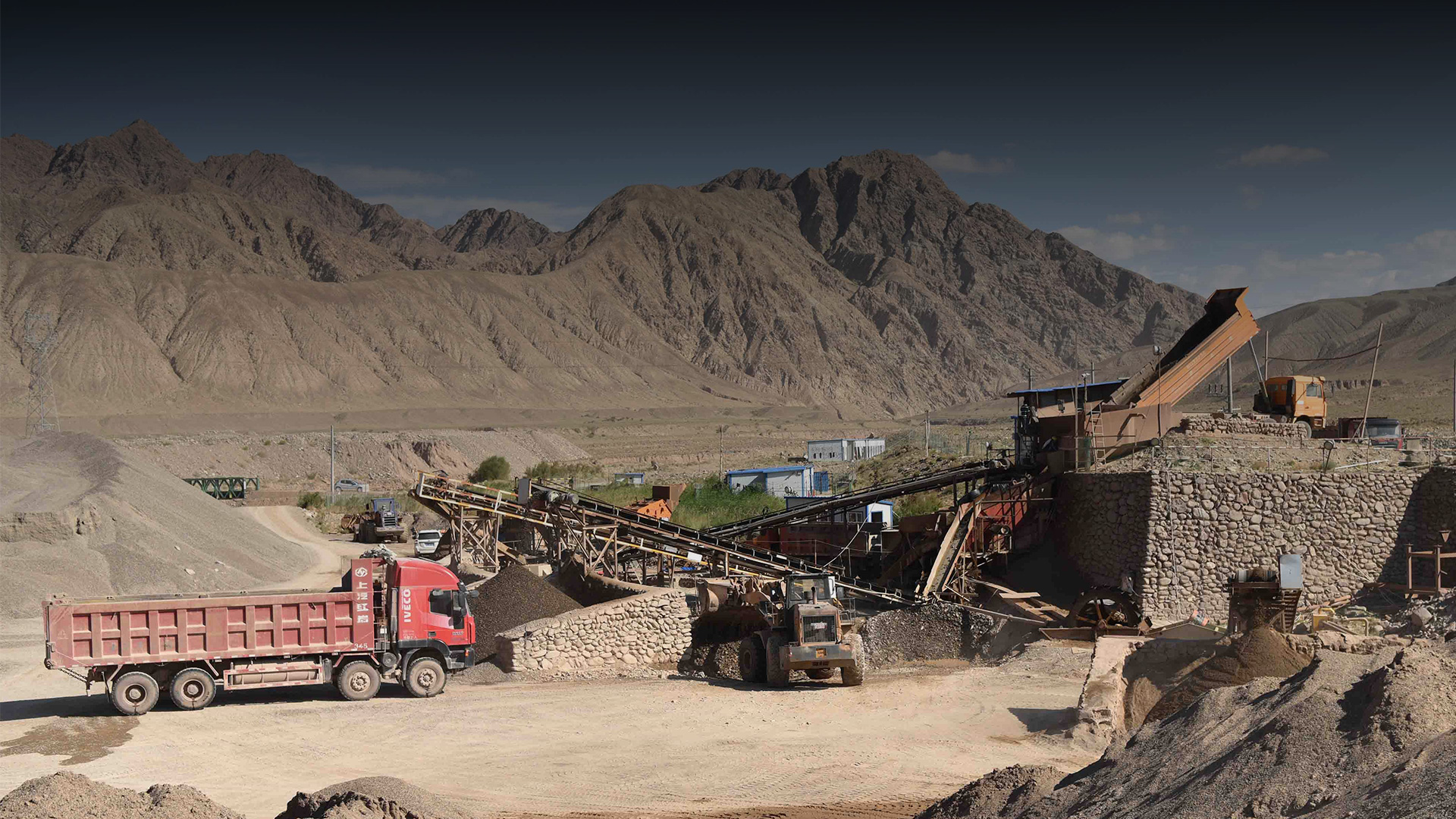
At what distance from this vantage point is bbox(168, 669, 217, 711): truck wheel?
1884 cm

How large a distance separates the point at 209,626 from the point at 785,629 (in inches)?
366

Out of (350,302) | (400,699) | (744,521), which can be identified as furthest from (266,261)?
(400,699)

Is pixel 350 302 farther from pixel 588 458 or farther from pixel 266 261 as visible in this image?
pixel 588 458

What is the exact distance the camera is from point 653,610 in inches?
909

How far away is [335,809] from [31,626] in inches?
873

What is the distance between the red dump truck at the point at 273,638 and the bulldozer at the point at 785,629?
192 inches

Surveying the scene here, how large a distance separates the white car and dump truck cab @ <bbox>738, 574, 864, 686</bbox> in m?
22.6

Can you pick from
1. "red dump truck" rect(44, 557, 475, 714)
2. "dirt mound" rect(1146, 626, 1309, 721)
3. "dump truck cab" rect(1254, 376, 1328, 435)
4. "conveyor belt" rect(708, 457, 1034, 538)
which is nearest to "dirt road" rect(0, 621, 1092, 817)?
"red dump truck" rect(44, 557, 475, 714)

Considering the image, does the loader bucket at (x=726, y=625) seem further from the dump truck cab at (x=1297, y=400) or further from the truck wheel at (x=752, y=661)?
the dump truck cab at (x=1297, y=400)

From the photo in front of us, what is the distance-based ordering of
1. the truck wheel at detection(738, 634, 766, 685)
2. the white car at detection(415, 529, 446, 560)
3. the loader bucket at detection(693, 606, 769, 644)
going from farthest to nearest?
the white car at detection(415, 529, 446, 560) → the loader bucket at detection(693, 606, 769, 644) → the truck wheel at detection(738, 634, 766, 685)

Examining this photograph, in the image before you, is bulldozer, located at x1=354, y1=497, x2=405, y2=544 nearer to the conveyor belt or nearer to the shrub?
the conveyor belt

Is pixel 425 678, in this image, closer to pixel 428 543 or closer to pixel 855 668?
pixel 855 668

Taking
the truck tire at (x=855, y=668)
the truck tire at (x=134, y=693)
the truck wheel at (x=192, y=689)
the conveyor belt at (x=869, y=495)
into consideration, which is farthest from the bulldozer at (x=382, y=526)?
the truck tire at (x=855, y=668)

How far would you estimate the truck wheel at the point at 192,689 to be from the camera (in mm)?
18844
